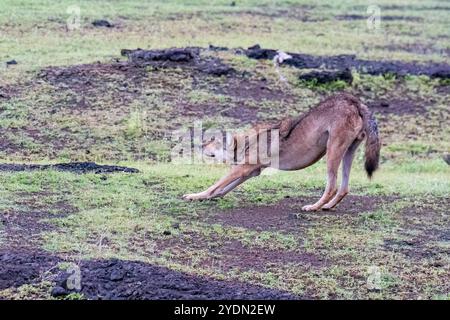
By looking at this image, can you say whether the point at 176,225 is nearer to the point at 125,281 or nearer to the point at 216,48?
the point at 125,281

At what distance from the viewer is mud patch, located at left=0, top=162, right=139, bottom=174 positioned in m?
12.0

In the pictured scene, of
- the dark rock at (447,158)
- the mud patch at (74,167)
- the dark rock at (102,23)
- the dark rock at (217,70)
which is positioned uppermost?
the dark rock at (102,23)

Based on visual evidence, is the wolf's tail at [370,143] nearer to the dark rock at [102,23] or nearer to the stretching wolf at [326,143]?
the stretching wolf at [326,143]

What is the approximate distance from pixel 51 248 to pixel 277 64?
34.7 feet

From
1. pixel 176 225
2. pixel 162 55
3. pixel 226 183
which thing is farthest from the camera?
pixel 162 55

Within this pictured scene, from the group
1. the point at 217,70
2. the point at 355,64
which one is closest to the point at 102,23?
the point at 217,70

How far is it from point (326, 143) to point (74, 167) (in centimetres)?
304

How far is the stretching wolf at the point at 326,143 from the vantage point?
10.9 meters

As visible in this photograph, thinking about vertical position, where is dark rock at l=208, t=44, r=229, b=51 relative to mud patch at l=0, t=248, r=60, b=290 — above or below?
above

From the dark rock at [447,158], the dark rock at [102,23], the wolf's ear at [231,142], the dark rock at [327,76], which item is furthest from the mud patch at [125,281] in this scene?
the dark rock at [102,23]

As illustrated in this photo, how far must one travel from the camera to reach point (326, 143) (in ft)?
36.7

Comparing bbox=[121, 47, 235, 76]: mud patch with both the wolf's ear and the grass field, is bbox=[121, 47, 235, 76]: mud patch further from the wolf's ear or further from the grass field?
the wolf's ear

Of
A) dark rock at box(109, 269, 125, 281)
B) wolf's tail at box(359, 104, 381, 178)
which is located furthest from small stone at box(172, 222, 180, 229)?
wolf's tail at box(359, 104, 381, 178)
